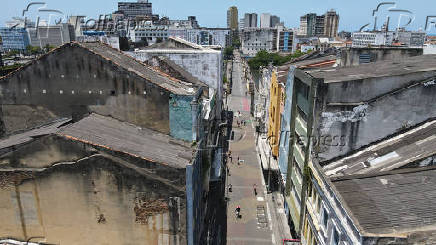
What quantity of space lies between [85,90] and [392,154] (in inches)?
664

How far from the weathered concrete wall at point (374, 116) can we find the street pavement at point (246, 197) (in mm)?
10821

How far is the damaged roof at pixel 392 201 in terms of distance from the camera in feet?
39.3

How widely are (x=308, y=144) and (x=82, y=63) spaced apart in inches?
539

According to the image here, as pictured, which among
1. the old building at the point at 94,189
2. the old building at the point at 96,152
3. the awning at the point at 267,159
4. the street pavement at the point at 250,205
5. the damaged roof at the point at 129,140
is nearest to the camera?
the old building at the point at 94,189

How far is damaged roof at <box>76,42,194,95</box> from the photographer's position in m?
17.8

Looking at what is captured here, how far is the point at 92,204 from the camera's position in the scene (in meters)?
15.6

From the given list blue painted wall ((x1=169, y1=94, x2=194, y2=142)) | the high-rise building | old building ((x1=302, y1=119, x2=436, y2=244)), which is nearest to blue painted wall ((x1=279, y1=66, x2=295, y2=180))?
old building ((x1=302, y1=119, x2=436, y2=244))

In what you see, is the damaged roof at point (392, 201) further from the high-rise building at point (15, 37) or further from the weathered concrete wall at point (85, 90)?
the high-rise building at point (15, 37)

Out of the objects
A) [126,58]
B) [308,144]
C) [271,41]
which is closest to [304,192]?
[308,144]

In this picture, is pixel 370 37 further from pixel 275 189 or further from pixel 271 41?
pixel 275 189

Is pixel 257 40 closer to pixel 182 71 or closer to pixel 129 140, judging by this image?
pixel 182 71

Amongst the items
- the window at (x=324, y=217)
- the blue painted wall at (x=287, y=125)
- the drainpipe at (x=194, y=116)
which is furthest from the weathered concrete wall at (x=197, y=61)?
the window at (x=324, y=217)

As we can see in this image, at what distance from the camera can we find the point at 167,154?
16.1 metres

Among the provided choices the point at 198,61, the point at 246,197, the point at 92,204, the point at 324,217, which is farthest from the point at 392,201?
the point at 198,61
